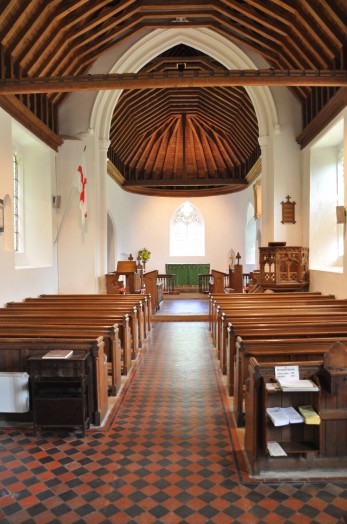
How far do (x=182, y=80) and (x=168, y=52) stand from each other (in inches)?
254

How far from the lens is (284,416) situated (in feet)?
10.2

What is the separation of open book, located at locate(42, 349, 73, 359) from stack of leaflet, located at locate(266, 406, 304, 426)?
176cm

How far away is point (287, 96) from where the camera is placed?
9820mm

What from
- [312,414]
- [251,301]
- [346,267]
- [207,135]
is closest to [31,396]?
[312,414]

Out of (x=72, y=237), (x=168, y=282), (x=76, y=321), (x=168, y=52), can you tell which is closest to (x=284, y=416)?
(x=76, y=321)

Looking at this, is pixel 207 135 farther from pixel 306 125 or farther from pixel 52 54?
pixel 52 54

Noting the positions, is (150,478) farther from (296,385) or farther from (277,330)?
(277,330)

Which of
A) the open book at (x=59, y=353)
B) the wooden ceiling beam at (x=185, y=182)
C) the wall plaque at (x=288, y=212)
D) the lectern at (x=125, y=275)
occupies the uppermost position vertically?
the wooden ceiling beam at (x=185, y=182)

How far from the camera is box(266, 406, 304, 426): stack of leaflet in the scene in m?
3.03

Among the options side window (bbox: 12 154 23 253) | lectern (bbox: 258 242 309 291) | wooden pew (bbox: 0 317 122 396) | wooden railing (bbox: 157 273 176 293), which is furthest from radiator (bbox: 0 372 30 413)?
wooden railing (bbox: 157 273 176 293)

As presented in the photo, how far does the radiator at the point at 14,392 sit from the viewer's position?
383 centimetres

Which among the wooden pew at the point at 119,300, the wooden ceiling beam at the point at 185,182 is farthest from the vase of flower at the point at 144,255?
the wooden pew at the point at 119,300

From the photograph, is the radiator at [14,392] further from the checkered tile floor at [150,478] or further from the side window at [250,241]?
the side window at [250,241]

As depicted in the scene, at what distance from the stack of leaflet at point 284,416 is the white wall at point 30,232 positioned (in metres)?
4.97
